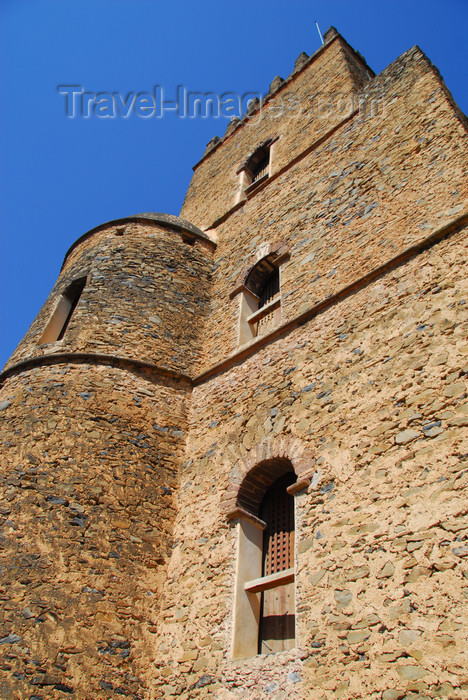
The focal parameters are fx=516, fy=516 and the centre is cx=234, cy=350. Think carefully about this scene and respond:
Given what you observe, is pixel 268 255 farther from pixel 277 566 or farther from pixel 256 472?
pixel 277 566

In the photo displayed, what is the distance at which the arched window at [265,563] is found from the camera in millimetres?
4469

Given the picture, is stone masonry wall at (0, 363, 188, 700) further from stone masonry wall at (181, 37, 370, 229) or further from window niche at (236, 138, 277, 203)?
window niche at (236, 138, 277, 203)

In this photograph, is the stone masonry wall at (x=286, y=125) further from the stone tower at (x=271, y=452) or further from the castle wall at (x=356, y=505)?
the castle wall at (x=356, y=505)

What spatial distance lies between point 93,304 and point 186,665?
4.93m

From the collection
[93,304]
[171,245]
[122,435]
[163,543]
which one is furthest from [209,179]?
[163,543]

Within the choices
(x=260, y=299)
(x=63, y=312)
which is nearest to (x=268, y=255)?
(x=260, y=299)

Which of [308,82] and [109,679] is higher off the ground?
[308,82]

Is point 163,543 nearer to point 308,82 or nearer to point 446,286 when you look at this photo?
point 446,286

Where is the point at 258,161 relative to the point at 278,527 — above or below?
above

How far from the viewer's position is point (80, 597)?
479 cm

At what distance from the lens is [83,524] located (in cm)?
524

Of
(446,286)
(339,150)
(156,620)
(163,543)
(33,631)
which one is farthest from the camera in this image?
(339,150)

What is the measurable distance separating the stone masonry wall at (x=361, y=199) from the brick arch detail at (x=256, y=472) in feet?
6.31

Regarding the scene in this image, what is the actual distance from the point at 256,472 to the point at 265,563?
Answer: 89cm
